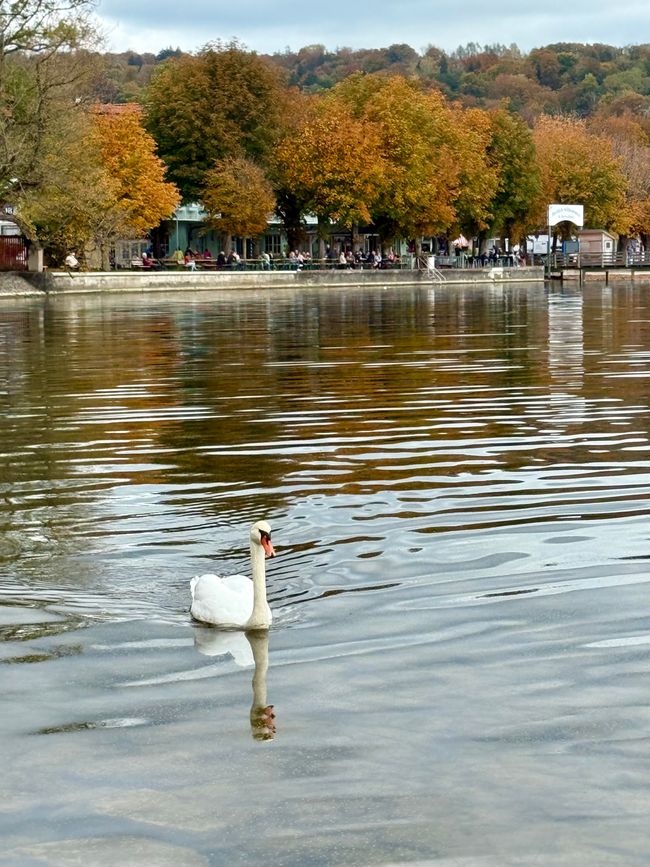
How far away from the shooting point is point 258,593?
26.0 feet

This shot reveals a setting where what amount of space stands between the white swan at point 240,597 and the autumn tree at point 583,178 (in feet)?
385

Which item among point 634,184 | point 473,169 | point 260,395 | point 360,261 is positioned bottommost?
point 260,395

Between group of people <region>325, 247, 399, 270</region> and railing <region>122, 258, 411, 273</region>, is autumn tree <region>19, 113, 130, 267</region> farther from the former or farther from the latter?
group of people <region>325, 247, 399, 270</region>

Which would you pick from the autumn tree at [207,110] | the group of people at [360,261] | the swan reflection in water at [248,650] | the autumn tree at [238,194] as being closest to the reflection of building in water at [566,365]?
the swan reflection in water at [248,650]

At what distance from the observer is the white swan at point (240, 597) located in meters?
7.91

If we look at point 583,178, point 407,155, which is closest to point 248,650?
point 407,155

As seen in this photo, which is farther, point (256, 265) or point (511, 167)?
point (511, 167)

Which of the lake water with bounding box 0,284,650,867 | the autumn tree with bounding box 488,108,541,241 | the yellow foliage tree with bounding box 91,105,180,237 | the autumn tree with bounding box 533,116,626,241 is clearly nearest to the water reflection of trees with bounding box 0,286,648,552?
the lake water with bounding box 0,284,650,867

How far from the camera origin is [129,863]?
17.1ft

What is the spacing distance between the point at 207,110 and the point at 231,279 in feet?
45.7

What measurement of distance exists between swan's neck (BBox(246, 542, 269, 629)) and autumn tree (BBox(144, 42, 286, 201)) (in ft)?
269

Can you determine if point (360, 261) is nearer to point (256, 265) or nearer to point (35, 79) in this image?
point (256, 265)

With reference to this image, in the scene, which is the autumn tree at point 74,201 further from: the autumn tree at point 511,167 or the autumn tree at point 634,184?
the autumn tree at point 634,184

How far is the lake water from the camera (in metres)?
5.57
